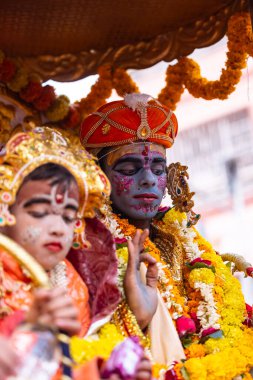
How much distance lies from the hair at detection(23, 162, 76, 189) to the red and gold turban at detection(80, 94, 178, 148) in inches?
36.3

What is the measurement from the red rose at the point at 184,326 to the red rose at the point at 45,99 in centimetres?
157

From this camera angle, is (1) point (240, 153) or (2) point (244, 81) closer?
(2) point (244, 81)

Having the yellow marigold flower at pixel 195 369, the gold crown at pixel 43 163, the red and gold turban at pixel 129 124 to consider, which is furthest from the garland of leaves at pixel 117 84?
the yellow marigold flower at pixel 195 369

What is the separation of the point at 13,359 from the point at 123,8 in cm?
237

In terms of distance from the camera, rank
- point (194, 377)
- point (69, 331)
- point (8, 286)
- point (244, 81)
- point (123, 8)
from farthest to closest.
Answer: point (244, 81)
point (123, 8)
point (194, 377)
point (8, 286)
point (69, 331)

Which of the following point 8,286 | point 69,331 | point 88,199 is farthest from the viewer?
point 88,199

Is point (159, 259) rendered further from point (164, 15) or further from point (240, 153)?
point (240, 153)

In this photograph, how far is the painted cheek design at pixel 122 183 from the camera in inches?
123

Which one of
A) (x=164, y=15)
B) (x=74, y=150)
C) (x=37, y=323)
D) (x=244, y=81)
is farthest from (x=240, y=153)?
(x=37, y=323)

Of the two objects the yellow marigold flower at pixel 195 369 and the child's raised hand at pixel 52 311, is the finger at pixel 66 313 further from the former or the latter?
the yellow marigold flower at pixel 195 369

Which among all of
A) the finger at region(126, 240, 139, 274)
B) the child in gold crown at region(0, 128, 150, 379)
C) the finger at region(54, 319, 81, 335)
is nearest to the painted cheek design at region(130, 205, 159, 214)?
the finger at region(126, 240, 139, 274)

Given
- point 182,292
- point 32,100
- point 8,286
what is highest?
point 32,100

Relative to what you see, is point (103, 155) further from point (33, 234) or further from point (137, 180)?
point (33, 234)

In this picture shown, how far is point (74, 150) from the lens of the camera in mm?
2445
